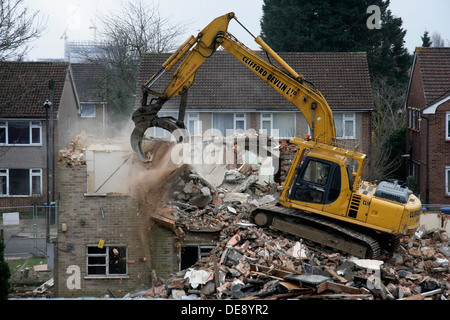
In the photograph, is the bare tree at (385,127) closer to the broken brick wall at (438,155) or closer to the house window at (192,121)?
the broken brick wall at (438,155)

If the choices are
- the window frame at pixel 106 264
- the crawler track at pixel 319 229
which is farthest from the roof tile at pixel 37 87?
the crawler track at pixel 319 229

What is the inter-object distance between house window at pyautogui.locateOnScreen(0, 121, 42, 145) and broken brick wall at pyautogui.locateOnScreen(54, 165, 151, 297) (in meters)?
14.2

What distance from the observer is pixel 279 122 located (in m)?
30.0

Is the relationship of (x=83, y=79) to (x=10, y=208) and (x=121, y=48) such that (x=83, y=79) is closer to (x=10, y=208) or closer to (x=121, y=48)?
(x=121, y=48)

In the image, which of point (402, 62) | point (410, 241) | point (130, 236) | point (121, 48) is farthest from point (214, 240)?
point (402, 62)

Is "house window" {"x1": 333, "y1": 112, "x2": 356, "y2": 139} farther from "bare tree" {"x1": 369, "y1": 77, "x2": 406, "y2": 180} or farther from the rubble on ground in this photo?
the rubble on ground

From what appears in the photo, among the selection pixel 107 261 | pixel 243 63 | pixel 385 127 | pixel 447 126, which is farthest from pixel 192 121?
pixel 243 63

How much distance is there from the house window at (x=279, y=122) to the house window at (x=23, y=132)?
11.9 m

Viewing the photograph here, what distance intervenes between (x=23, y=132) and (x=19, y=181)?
2637mm

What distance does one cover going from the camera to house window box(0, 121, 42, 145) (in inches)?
1218

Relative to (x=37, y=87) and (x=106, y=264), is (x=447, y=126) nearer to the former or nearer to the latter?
(x=106, y=264)

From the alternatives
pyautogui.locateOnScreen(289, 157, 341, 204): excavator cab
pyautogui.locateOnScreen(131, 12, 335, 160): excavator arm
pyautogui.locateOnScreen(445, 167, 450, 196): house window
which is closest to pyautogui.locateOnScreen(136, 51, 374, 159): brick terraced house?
pyautogui.locateOnScreen(445, 167, 450, 196): house window

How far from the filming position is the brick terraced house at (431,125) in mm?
27750

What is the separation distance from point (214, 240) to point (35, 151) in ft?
Answer: 58.7
